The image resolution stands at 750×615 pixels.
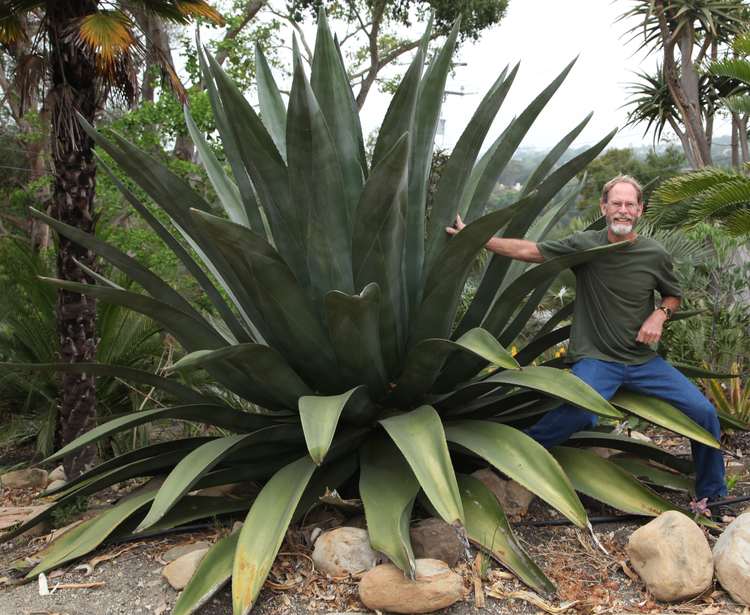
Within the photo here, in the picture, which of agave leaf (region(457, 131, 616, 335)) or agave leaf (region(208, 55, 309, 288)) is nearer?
agave leaf (region(208, 55, 309, 288))

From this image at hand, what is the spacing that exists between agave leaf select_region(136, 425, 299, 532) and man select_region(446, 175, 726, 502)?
1.19m

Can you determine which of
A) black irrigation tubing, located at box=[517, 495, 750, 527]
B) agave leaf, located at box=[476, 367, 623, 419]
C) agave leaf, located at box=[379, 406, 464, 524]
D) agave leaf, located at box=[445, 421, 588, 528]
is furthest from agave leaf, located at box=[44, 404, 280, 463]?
black irrigation tubing, located at box=[517, 495, 750, 527]

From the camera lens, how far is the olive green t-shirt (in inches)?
131

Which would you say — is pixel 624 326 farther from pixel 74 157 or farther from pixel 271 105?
pixel 74 157

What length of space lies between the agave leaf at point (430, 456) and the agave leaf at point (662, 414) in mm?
949

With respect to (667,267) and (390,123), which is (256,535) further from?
(667,267)

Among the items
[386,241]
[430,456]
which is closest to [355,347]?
[386,241]

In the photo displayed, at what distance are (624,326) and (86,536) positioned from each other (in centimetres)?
248

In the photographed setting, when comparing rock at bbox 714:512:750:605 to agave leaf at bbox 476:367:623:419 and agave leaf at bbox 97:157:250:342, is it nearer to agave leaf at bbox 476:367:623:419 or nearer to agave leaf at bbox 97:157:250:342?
agave leaf at bbox 476:367:623:419

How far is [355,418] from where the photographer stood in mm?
3268

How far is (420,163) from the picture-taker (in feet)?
11.8

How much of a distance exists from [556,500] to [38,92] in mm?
5230

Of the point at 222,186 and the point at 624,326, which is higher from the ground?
the point at 222,186

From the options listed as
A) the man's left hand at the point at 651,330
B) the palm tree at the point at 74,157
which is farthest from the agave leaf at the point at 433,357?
the palm tree at the point at 74,157
